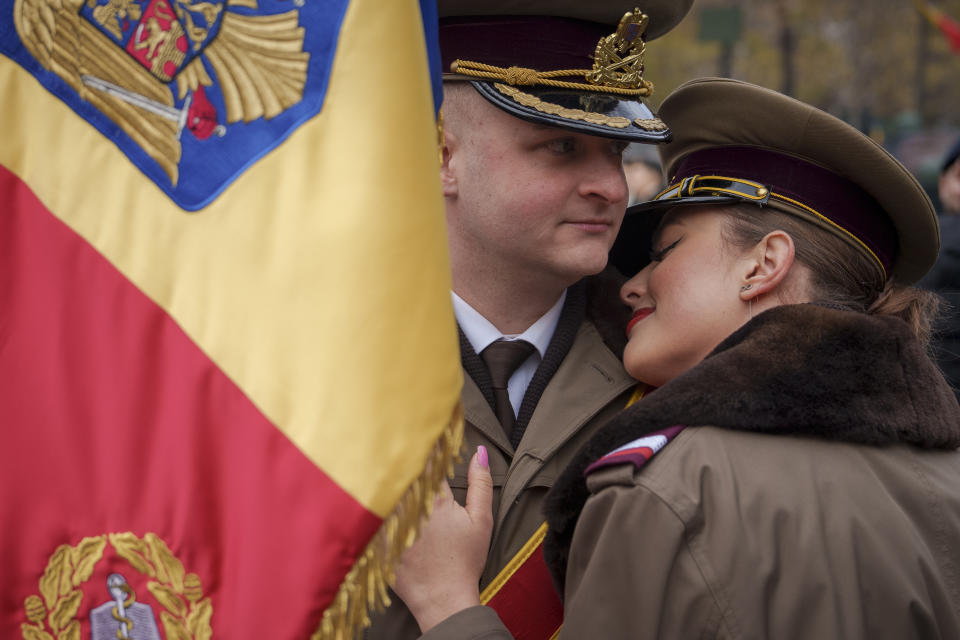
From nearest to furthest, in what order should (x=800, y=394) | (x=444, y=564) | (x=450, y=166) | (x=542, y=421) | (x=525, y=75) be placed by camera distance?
(x=800, y=394)
(x=444, y=564)
(x=542, y=421)
(x=525, y=75)
(x=450, y=166)

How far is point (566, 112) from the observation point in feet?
8.52

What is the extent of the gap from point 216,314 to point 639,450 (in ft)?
2.75

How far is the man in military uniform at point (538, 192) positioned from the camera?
2.59m

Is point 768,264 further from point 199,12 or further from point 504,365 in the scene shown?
point 199,12

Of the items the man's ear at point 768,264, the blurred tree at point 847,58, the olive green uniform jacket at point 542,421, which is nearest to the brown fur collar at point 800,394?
the man's ear at point 768,264

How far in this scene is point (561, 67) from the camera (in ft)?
8.84

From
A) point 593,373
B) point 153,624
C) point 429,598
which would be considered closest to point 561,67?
point 593,373

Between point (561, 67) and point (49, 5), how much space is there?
131 cm

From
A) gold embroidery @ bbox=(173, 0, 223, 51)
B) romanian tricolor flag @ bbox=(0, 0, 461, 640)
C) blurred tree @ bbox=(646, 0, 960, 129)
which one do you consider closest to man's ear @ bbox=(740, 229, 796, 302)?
romanian tricolor flag @ bbox=(0, 0, 461, 640)

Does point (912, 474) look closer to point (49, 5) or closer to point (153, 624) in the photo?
point (153, 624)

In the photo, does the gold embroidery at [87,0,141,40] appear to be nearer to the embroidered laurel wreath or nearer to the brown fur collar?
the embroidered laurel wreath

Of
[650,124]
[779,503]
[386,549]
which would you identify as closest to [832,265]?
[650,124]

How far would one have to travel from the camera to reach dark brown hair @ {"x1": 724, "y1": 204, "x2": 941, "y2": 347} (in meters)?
2.40

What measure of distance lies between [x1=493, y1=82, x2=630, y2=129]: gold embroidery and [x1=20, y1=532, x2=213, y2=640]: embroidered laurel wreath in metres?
1.44
